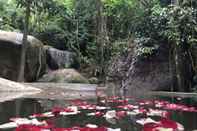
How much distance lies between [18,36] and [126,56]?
4.34 meters

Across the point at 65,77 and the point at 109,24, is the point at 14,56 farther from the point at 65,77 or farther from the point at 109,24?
the point at 109,24

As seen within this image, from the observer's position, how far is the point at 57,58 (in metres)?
14.9

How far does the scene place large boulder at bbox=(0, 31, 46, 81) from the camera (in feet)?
42.1

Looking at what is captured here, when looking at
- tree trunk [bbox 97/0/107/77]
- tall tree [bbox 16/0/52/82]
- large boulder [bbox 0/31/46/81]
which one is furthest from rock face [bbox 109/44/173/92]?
tall tree [bbox 16/0/52/82]

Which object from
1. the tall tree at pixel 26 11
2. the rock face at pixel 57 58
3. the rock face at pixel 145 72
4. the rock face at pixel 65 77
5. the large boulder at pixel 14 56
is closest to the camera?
the tall tree at pixel 26 11

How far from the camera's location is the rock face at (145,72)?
37.2 ft

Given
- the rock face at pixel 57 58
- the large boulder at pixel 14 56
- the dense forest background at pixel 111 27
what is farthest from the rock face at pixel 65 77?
the rock face at pixel 57 58

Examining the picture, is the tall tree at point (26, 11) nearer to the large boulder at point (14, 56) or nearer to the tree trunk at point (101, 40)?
the large boulder at point (14, 56)

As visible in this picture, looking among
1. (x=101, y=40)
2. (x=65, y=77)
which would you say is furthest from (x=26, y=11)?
(x=101, y=40)

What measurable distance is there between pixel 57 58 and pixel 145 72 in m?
4.63

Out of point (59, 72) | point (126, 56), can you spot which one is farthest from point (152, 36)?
point (59, 72)

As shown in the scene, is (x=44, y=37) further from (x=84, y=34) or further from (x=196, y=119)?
Answer: (x=196, y=119)

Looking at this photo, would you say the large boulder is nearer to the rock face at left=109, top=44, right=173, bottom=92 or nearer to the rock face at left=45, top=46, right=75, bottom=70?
the rock face at left=45, top=46, right=75, bottom=70

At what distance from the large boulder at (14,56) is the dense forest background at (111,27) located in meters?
1.28
